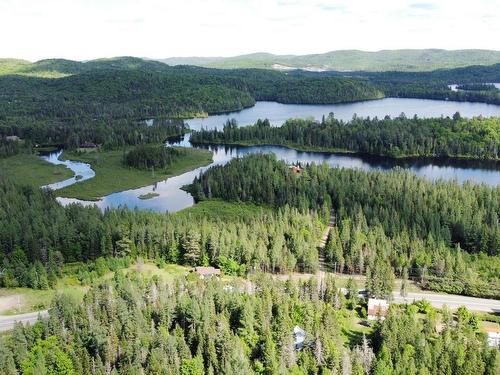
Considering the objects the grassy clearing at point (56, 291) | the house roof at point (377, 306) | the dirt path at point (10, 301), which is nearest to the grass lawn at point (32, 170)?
the grassy clearing at point (56, 291)

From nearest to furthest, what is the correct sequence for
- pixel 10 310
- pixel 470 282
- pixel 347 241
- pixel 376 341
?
pixel 376 341
pixel 10 310
pixel 470 282
pixel 347 241

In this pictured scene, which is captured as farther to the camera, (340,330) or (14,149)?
(14,149)

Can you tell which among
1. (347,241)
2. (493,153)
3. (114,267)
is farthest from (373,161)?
(114,267)

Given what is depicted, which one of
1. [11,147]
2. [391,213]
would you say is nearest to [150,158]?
[11,147]

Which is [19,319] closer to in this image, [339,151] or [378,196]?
[378,196]

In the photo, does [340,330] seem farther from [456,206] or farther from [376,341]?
[456,206]

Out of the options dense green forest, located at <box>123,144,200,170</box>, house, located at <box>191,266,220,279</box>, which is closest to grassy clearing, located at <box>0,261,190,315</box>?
house, located at <box>191,266,220,279</box>
